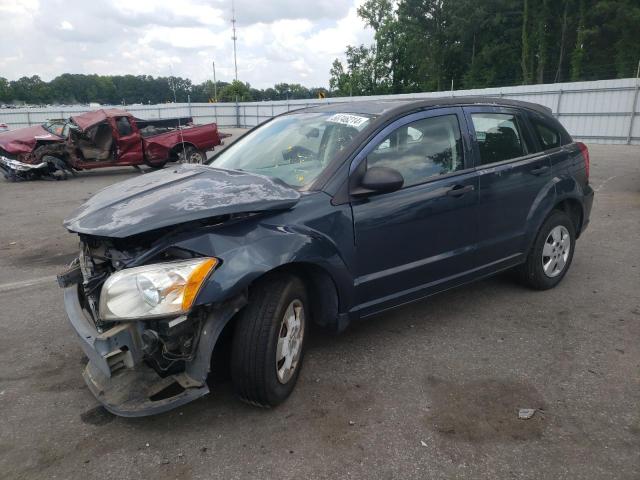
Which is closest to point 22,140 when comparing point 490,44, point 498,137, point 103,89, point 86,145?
point 86,145

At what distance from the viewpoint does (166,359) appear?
8.28 ft

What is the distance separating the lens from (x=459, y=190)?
3631 mm

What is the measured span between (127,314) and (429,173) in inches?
86.8

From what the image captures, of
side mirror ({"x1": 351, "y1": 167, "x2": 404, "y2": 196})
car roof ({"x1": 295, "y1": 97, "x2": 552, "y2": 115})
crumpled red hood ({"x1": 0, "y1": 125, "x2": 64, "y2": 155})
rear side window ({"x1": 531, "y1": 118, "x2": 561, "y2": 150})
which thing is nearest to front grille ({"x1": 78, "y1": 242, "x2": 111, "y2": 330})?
side mirror ({"x1": 351, "y1": 167, "x2": 404, "y2": 196})

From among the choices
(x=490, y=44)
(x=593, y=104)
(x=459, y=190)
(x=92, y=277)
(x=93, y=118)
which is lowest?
(x=92, y=277)

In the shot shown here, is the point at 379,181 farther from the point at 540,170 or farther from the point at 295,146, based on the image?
the point at 540,170

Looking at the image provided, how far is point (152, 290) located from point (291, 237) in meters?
0.79

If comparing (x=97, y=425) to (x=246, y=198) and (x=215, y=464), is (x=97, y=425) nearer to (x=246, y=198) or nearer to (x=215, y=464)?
(x=215, y=464)

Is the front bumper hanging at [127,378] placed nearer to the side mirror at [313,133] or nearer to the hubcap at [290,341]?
the hubcap at [290,341]

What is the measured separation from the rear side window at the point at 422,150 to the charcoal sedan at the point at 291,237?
0.5 inches

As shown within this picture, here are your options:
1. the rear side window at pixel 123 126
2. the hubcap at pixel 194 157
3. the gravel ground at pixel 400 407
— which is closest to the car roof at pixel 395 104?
the gravel ground at pixel 400 407

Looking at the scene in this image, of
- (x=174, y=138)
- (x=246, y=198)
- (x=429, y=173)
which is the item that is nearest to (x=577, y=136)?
Result: (x=174, y=138)

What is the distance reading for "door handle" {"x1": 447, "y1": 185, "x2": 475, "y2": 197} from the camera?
3.58m

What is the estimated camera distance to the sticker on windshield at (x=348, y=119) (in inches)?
134
